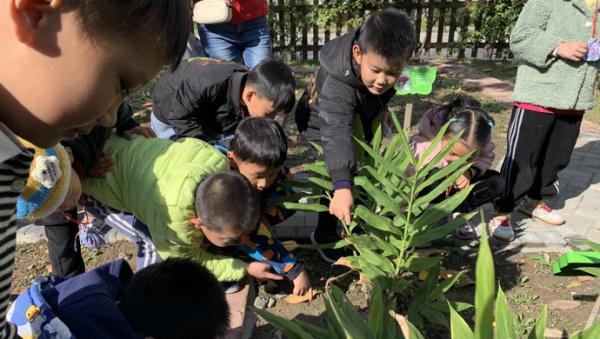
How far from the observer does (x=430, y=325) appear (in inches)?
91.4

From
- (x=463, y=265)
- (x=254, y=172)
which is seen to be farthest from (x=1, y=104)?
(x=463, y=265)

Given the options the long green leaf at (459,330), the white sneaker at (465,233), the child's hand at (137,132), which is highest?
the long green leaf at (459,330)

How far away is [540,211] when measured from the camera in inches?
133

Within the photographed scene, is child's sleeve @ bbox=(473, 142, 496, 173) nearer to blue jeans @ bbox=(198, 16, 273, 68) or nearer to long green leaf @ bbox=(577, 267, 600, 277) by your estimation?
long green leaf @ bbox=(577, 267, 600, 277)

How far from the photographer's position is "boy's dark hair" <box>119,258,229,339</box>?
1.55m

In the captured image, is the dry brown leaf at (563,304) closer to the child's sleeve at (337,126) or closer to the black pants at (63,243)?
the child's sleeve at (337,126)

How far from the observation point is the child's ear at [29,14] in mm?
588

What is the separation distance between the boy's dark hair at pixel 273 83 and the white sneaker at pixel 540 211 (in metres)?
1.94

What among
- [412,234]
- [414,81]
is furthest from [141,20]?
[414,81]

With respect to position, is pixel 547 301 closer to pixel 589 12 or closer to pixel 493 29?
pixel 589 12

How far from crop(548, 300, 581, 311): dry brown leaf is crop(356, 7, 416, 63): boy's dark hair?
4.87 ft

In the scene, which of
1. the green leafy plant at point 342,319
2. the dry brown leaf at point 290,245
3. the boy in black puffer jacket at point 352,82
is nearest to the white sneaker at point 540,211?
the boy in black puffer jacket at point 352,82

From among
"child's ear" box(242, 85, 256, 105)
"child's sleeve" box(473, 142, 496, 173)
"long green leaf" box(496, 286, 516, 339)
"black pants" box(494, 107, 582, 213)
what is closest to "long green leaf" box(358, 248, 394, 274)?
"long green leaf" box(496, 286, 516, 339)

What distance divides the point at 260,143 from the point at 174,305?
3.32ft
